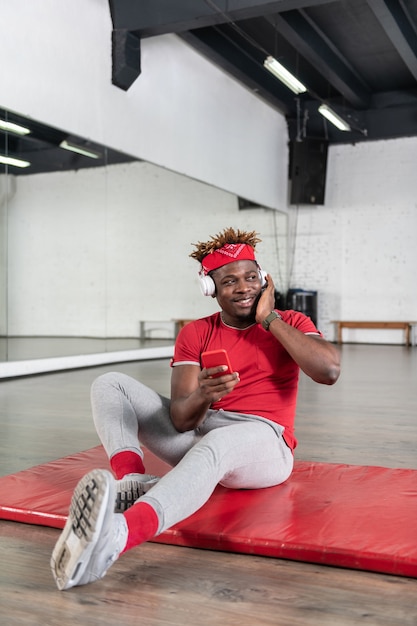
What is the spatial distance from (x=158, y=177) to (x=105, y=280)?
6.45ft

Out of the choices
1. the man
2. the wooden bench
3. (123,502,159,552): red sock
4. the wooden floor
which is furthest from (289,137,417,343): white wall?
(123,502,159,552): red sock

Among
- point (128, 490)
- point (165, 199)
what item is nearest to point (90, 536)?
point (128, 490)

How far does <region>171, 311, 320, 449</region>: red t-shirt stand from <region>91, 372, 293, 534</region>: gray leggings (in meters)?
0.06

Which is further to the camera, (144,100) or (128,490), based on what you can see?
(144,100)

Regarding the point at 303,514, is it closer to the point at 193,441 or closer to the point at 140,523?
the point at 193,441

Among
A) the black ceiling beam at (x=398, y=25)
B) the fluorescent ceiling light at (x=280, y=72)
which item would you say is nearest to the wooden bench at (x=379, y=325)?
the black ceiling beam at (x=398, y=25)

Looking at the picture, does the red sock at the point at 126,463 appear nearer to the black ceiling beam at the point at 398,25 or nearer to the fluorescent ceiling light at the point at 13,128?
the fluorescent ceiling light at the point at 13,128

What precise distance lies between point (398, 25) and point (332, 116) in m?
2.22

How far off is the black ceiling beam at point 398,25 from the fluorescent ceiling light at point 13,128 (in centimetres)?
435

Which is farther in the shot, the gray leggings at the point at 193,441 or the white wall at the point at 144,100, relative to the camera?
the white wall at the point at 144,100

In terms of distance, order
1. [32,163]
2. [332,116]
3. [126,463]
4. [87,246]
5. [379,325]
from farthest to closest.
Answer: [379,325] → [332,116] → [87,246] → [32,163] → [126,463]

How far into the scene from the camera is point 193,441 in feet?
7.42

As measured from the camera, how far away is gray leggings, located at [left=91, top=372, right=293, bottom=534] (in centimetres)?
175

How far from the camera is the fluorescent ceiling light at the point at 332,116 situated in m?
10.2
